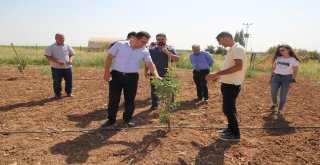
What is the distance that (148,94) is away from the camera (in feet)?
31.6

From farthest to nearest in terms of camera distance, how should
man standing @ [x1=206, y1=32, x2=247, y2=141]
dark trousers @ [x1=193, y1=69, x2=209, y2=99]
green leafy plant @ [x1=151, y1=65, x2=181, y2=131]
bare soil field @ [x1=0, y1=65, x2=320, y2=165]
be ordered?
1. dark trousers @ [x1=193, y1=69, x2=209, y2=99]
2. green leafy plant @ [x1=151, y1=65, x2=181, y2=131]
3. man standing @ [x1=206, y1=32, x2=247, y2=141]
4. bare soil field @ [x1=0, y1=65, x2=320, y2=165]

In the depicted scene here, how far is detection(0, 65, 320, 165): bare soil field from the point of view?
180 inches

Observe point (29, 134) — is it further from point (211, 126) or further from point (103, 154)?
point (211, 126)

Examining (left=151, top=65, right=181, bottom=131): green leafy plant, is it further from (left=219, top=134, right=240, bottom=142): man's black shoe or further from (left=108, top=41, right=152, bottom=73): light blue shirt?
(left=219, top=134, right=240, bottom=142): man's black shoe

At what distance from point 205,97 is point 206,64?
34.5 inches

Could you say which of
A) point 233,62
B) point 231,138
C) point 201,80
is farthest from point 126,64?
point 201,80

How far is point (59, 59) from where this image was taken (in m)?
8.00

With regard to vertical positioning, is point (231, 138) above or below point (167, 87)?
below

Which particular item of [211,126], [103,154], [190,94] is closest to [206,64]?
[190,94]

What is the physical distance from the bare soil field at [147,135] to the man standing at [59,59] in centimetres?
53

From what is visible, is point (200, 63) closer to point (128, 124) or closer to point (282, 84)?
point (282, 84)

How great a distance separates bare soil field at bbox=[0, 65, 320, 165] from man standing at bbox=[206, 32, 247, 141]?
520mm

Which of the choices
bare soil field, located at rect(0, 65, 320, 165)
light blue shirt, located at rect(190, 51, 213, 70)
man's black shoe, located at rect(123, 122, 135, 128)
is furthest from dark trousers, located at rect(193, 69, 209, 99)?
man's black shoe, located at rect(123, 122, 135, 128)

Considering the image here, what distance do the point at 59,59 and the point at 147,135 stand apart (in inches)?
147
